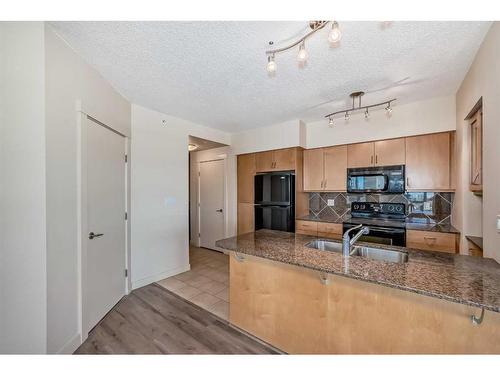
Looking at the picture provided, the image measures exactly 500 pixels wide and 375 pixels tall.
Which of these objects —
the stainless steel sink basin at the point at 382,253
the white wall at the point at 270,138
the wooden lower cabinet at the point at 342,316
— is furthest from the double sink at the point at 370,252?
the white wall at the point at 270,138

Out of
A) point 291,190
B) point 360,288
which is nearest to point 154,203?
point 291,190

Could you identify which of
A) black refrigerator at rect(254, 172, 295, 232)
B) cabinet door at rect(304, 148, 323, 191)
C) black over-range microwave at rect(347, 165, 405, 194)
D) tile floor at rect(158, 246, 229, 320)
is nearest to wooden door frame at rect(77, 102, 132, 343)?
tile floor at rect(158, 246, 229, 320)

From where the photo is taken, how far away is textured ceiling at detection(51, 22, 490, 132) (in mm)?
1525

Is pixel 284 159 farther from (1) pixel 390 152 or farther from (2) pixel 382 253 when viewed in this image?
(2) pixel 382 253

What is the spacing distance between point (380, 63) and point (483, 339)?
2.09 metres

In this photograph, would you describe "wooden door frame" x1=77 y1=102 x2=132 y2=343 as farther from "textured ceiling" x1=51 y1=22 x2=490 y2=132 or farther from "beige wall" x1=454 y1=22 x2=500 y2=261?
"beige wall" x1=454 y1=22 x2=500 y2=261

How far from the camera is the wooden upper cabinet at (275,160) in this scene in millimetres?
3607

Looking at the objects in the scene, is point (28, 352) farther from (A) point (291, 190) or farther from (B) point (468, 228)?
(B) point (468, 228)

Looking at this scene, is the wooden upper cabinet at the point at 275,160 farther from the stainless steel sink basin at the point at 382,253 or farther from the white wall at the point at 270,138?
the stainless steel sink basin at the point at 382,253

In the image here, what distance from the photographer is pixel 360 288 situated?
4.54 ft

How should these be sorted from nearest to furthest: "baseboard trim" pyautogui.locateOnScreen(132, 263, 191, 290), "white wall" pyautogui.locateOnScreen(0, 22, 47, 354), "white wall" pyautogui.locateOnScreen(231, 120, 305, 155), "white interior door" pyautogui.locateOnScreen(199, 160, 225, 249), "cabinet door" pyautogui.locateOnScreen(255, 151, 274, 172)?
"white wall" pyautogui.locateOnScreen(0, 22, 47, 354)
"baseboard trim" pyautogui.locateOnScreen(132, 263, 191, 290)
"white wall" pyautogui.locateOnScreen(231, 120, 305, 155)
"cabinet door" pyautogui.locateOnScreen(255, 151, 274, 172)
"white interior door" pyautogui.locateOnScreen(199, 160, 225, 249)

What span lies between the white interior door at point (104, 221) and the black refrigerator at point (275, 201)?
2152 mm

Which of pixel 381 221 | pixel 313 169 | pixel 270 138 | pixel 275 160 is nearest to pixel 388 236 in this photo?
pixel 381 221

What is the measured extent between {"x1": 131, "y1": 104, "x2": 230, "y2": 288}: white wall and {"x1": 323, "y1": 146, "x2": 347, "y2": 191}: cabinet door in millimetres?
2293
